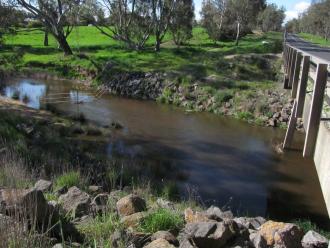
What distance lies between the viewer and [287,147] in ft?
A: 69.8

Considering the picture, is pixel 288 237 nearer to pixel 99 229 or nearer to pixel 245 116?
pixel 99 229

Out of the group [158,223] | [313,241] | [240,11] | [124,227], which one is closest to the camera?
[124,227]

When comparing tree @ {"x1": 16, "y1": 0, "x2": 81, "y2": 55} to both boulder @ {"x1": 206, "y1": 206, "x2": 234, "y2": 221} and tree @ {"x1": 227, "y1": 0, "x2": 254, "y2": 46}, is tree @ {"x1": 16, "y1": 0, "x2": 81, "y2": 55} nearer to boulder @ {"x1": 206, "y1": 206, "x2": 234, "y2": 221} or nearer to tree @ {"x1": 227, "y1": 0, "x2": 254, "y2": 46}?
tree @ {"x1": 227, "y1": 0, "x2": 254, "y2": 46}

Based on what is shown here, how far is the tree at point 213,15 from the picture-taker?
195 ft

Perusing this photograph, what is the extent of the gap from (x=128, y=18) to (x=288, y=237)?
46524 mm

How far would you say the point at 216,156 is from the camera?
65.5 ft

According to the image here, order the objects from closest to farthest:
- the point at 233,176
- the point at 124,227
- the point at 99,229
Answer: the point at 99,229, the point at 124,227, the point at 233,176

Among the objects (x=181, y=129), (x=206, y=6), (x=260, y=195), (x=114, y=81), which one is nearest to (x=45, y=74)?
(x=114, y=81)

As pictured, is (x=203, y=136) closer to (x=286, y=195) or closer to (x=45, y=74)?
(x=286, y=195)

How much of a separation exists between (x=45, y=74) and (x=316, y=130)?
3848 centimetres

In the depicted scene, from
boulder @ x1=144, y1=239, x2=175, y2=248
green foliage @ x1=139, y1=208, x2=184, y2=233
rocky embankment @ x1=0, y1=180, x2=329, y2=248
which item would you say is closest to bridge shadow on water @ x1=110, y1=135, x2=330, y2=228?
rocky embankment @ x1=0, y1=180, x2=329, y2=248

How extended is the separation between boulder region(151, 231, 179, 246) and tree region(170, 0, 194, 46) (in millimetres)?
45338

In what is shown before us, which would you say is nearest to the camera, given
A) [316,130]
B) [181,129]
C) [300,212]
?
[316,130]

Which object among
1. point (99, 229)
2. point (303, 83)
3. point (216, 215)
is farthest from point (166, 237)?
point (303, 83)
